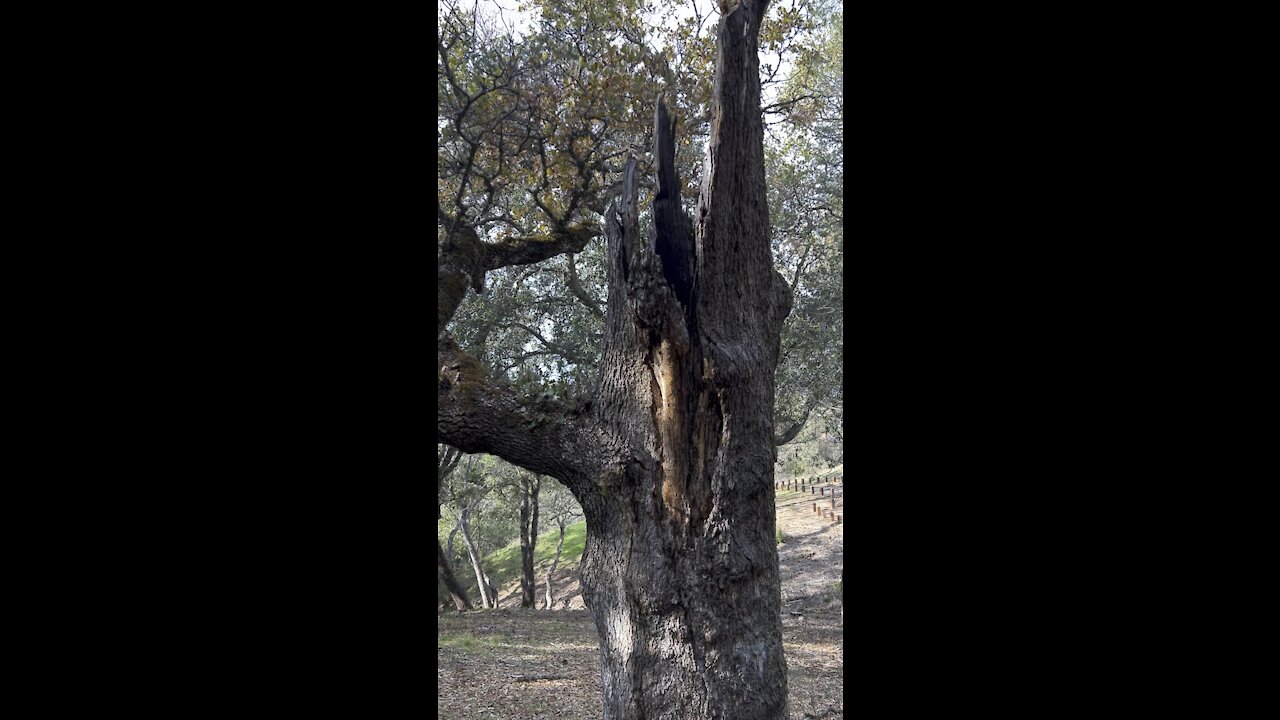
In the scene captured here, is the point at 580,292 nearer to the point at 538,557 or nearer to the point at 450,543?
the point at 450,543

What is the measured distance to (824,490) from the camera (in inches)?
938

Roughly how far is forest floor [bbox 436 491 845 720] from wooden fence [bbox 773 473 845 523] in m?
4.60

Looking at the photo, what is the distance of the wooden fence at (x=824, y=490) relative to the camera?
66.4 feet

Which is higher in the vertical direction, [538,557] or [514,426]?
[514,426]

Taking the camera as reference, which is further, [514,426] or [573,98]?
[573,98]

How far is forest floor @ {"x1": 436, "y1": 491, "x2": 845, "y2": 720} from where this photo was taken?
25.2 feet

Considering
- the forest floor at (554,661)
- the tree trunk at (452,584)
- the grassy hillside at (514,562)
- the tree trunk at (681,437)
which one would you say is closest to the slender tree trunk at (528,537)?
the tree trunk at (452,584)

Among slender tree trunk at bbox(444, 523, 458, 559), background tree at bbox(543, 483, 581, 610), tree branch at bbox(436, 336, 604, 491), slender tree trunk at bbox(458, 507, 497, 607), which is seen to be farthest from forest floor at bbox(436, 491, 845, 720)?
slender tree trunk at bbox(444, 523, 458, 559)

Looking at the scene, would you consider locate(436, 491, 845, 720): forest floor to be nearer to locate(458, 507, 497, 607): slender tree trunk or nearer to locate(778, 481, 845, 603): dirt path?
locate(778, 481, 845, 603): dirt path

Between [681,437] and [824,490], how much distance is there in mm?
20270

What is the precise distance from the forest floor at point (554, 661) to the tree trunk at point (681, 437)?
0.84 m

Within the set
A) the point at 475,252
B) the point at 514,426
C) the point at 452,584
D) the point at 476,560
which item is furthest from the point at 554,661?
the point at 476,560
